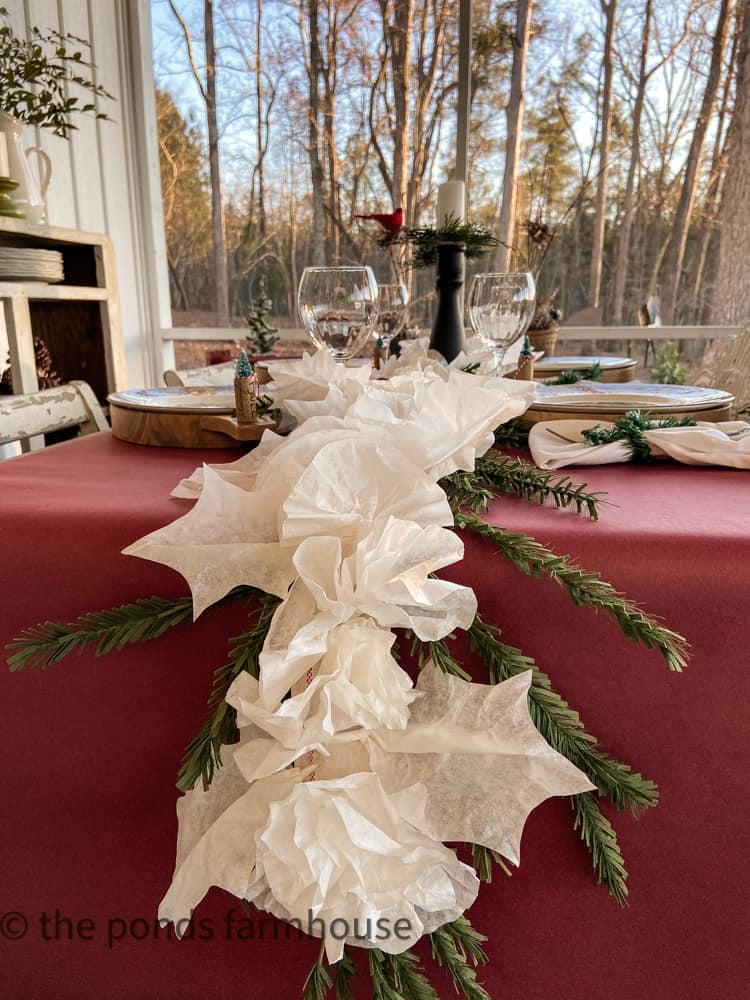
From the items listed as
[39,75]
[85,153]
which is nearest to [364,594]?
[39,75]

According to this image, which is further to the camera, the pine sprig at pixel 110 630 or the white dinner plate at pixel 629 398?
the white dinner plate at pixel 629 398

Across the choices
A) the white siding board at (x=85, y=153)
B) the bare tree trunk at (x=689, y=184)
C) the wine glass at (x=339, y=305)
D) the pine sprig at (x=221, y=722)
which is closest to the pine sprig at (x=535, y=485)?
the pine sprig at (x=221, y=722)

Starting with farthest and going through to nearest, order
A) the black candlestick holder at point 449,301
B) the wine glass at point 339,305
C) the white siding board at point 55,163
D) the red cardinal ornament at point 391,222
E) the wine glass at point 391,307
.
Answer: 1. the white siding board at point 55,163
2. the red cardinal ornament at point 391,222
3. the wine glass at point 391,307
4. the black candlestick holder at point 449,301
5. the wine glass at point 339,305

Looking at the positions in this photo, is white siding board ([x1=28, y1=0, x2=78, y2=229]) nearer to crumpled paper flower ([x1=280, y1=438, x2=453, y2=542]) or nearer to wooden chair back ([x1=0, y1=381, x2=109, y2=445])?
wooden chair back ([x1=0, y1=381, x2=109, y2=445])

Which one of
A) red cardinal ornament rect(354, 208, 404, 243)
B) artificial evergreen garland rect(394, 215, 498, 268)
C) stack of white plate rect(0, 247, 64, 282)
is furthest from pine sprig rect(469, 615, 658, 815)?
stack of white plate rect(0, 247, 64, 282)

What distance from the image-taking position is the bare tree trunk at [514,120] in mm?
2846

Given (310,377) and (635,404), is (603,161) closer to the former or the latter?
(635,404)

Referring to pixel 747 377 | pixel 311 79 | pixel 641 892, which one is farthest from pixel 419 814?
pixel 311 79

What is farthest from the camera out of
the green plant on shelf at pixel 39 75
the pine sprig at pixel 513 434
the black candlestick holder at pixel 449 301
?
the green plant on shelf at pixel 39 75

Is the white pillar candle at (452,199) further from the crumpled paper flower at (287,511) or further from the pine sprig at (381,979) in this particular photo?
the pine sprig at (381,979)

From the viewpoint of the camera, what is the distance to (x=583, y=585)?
38cm

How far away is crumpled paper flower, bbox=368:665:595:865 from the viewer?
371mm

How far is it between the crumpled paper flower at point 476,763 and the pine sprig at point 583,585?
0.19 feet

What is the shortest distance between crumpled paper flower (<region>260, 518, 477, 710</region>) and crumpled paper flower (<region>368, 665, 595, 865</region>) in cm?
6
